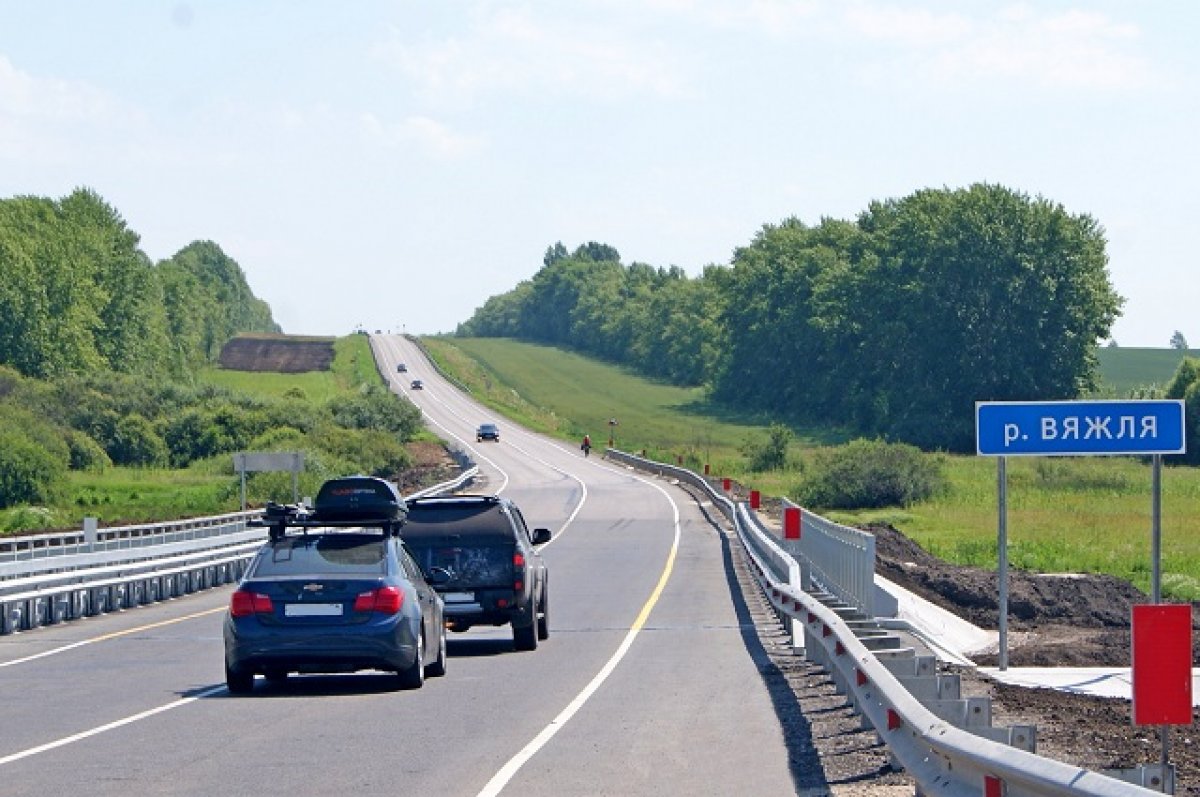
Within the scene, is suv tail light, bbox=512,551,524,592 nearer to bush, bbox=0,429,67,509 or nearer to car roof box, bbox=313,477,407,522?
car roof box, bbox=313,477,407,522

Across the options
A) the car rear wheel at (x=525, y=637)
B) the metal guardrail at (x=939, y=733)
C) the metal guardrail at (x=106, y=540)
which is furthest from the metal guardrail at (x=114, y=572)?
the metal guardrail at (x=939, y=733)

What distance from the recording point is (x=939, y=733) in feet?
31.2

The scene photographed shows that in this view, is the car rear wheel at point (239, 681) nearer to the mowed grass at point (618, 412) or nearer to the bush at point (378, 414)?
the mowed grass at point (618, 412)

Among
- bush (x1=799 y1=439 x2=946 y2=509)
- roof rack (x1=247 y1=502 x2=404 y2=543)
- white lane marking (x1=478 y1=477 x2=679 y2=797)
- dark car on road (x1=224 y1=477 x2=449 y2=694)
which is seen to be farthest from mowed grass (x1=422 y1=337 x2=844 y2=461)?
dark car on road (x1=224 y1=477 x2=449 y2=694)

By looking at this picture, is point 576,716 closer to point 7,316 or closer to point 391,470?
point 391,470

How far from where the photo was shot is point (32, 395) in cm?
11469

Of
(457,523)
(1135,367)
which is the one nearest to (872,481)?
(457,523)

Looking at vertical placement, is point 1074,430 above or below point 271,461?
above

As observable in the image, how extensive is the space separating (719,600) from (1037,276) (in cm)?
9719

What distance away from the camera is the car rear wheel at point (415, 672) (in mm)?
18719

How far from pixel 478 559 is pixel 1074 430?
7.03m

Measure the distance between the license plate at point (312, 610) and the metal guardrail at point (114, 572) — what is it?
11214 mm

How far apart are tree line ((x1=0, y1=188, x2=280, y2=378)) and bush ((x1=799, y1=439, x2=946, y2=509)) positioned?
68503mm

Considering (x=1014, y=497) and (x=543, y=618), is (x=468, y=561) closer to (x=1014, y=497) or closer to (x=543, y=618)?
(x=543, y=618)
